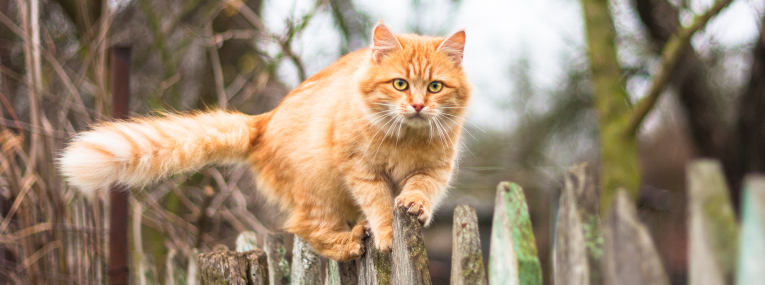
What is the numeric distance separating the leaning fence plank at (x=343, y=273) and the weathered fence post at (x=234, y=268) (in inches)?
11.4

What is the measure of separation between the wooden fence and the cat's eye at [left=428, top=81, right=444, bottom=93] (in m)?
0.79

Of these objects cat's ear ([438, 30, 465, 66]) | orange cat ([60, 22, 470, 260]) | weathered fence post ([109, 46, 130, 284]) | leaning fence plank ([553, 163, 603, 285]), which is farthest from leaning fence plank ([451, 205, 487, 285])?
weathered fence post ([109, 46, 130, 284])

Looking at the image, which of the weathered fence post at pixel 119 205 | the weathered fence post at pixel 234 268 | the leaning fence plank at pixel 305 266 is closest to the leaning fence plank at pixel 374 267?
the leaning fence plank at pixel 305 266

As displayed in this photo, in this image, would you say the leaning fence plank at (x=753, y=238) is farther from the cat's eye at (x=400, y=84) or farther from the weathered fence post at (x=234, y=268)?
the weathered fence post at (x=234, y=268)

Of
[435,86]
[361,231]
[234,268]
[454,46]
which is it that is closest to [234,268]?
[234,268]

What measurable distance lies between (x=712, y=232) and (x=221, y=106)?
3.35 meters

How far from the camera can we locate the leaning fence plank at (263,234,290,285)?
2529 mm

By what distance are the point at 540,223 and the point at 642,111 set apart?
16.6 feet

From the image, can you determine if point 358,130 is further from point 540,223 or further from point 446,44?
point 540,223

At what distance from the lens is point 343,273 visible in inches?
88.1

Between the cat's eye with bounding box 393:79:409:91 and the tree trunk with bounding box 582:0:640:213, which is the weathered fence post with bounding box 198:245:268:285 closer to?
the cat's eye with bounding box 393:79:409:91

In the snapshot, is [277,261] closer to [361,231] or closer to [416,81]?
[361,231]

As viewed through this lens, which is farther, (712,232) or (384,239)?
(384,239)

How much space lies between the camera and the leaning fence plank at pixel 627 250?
1.03 metres
